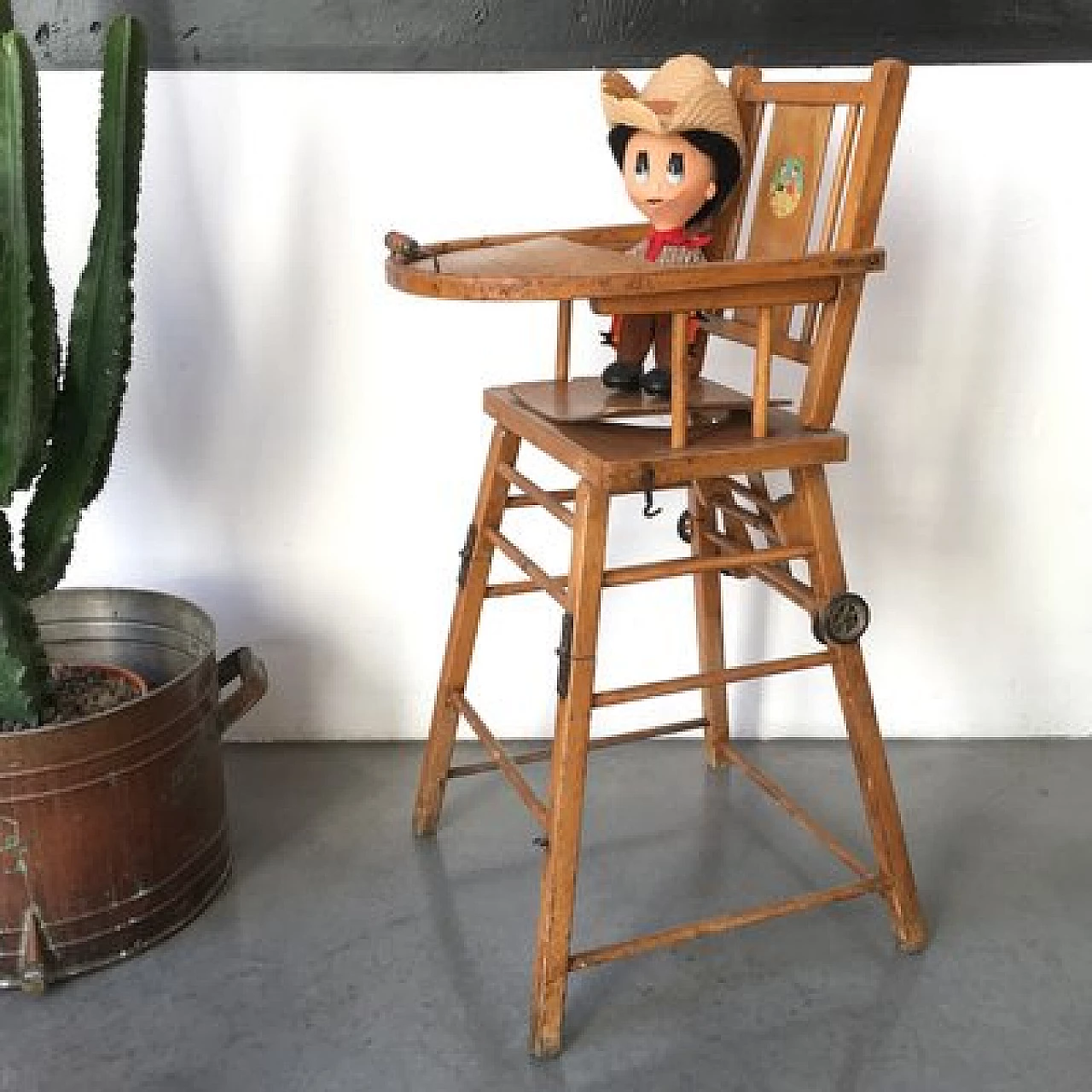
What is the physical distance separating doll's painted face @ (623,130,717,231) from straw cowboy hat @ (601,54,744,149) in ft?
0.06

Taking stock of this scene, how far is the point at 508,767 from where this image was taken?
58.9 inches

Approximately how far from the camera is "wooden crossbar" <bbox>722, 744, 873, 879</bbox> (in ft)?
4.91

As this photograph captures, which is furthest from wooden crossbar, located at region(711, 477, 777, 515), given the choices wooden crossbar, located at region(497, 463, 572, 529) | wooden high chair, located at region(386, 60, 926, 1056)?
wooden crossbar, located at region(497, 463, 572, 529)

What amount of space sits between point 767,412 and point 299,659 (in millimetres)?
916

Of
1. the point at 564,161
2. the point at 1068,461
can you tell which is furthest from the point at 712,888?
the point at 564,161

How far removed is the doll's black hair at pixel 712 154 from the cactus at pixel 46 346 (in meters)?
0.56

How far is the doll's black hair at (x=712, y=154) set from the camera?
1.32 m

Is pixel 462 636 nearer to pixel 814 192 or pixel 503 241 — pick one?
pixel 503 241

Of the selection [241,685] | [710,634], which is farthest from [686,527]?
[241,685]

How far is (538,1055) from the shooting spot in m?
1.33

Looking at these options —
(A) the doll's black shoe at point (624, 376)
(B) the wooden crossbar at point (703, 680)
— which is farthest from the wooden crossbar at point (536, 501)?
(B) the wooden crossbar at point (703, 680)

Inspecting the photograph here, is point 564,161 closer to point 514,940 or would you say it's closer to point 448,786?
point 448,786

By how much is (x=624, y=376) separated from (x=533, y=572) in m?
0.26

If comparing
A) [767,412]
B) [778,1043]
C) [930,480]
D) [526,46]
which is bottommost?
[778,1043]
